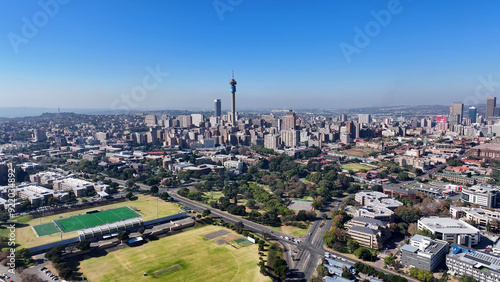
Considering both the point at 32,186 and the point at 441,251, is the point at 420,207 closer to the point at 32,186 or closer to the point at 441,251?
the point at 441,251

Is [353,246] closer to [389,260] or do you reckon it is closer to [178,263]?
[389,260]

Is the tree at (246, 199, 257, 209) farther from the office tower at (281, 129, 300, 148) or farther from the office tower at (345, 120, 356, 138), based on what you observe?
the office tower at (345, 120, 356, 138)

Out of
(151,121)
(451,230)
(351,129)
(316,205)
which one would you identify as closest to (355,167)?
(316,205)

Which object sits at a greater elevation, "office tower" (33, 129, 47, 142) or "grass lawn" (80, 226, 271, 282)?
"office tower" (33, 129, 47, 142)

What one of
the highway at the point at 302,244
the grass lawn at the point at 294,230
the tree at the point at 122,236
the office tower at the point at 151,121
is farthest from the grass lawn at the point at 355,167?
the office tower at the point at 151,121

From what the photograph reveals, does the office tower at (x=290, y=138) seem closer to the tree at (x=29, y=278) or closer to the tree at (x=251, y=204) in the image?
the tree at (x=251, y=204)

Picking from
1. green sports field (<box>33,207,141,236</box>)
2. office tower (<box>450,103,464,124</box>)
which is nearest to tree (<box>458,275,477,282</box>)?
green sports field (<box>33,207,141,236</box>)
